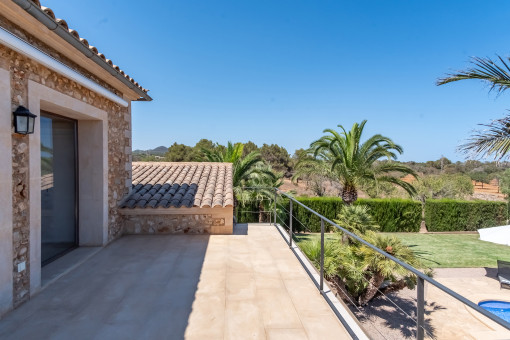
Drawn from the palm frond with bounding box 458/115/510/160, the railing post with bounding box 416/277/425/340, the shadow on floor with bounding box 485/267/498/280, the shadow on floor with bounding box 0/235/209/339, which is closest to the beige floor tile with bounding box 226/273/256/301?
the shadow on floor with bounding box 0/235/209/339

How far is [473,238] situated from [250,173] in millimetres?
13656

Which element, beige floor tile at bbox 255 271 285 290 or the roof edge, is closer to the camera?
the roof edge

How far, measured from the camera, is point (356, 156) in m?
11.7

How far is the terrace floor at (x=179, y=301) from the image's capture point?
2.83m

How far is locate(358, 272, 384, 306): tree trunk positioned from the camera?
6888mm

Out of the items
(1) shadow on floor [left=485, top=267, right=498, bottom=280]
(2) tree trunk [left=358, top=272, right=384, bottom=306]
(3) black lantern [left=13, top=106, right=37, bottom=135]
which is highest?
(3) black lantern [left=13, top=106, right=37, bottom=135]

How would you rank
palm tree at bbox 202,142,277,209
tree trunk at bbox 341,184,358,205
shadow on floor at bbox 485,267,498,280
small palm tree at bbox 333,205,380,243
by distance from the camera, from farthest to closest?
palm tree at bbox 202,142,277,209 < tree trunk at bbox 341,184,358,205 < small palm tree at bbox 333,205,380,243 < shadow on floor at bbox 485,267,498,280

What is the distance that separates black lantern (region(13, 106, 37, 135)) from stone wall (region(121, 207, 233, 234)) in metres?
3.74

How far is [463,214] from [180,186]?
18.4 meters

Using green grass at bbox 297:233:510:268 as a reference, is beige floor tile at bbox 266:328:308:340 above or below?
above

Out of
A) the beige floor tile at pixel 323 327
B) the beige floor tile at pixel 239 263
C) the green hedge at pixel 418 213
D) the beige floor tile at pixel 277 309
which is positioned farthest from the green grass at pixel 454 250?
the beige floor tile at pixel 323 327

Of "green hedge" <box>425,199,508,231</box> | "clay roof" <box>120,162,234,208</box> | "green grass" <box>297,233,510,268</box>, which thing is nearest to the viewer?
"clay roof" <box>120,162,234,208</box>

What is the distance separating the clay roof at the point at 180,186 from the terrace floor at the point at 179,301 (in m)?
1.49

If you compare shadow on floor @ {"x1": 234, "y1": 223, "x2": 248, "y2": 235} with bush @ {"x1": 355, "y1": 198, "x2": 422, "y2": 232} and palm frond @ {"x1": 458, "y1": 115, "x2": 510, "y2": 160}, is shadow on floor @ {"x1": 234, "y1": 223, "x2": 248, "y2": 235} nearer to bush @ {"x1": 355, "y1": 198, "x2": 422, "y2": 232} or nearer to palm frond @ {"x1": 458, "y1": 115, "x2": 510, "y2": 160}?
palm frond @ {"x1": 458, "y1": 115, "x2": 510, "y2": 160}
